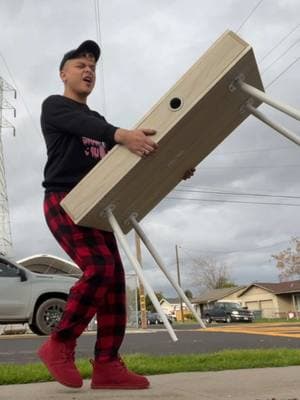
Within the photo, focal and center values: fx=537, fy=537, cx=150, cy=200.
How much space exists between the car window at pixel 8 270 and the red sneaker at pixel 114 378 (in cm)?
765

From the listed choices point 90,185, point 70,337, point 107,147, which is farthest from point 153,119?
point 70,337

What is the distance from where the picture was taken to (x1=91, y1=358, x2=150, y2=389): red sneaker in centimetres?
293

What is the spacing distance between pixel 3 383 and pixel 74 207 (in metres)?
1.62

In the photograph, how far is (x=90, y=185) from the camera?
2.59 metres

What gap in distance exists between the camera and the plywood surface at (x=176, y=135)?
7.89 ft

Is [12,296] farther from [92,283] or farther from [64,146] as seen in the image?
[92,283]

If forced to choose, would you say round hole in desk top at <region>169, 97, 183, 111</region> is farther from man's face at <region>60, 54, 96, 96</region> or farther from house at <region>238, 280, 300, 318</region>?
house at <region>238, 280, 300, 318</region>

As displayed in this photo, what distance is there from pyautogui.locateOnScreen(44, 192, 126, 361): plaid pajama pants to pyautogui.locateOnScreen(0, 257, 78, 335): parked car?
7.45 metres

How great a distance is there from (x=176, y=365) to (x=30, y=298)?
6.40m

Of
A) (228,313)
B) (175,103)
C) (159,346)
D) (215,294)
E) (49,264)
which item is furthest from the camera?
(215,294)

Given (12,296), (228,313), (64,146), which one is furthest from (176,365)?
(228,313)

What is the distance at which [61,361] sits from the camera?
8.91ft

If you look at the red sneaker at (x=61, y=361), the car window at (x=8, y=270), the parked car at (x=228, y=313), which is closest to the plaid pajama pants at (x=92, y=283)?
the red sneaker at (x=61, y=361)

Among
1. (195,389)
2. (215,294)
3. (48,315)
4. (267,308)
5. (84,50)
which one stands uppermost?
(215,294)
